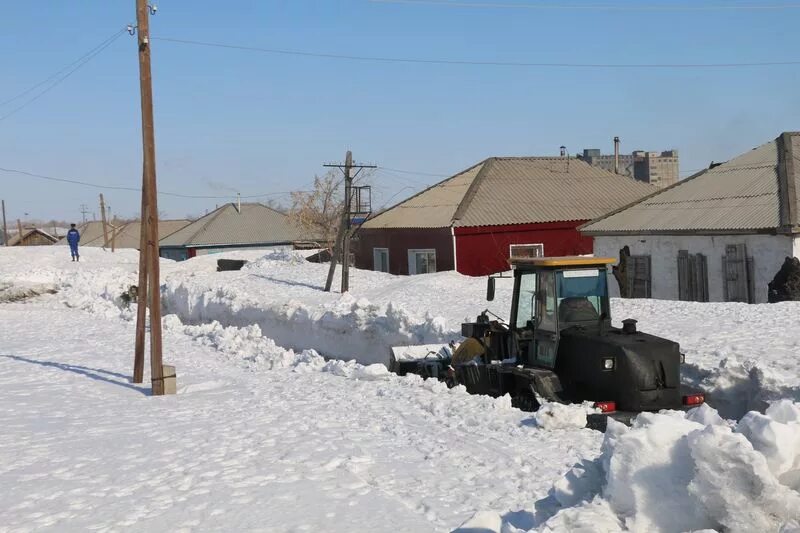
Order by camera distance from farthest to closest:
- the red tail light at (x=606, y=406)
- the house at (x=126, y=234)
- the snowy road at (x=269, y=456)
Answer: the house at (x=126, y=234)
the red tail light at (x=606, y=406)
the snowy road at (x=269, y=456)

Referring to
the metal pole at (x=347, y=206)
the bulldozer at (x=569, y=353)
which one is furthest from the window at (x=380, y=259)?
the bulldozer at (x=569, y=353)

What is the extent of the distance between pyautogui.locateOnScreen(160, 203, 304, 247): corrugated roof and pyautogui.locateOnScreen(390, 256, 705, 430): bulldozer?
54603 millimetres

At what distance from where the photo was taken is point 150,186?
13.9 meters

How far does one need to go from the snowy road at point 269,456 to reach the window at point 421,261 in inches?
842

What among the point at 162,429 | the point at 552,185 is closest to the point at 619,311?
the point at 162,429

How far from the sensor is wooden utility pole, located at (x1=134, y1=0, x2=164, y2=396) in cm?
1379

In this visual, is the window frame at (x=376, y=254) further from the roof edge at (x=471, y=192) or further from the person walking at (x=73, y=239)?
the person walking at (x=73, y=239)

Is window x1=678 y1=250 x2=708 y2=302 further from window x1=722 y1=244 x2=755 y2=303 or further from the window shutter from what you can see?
window x1=722 y1=244 x2=755 y2=303

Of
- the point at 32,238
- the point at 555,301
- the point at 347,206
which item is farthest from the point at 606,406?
the point at 32,238

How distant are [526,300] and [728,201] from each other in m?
15.4

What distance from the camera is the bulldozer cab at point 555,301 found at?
459 inches

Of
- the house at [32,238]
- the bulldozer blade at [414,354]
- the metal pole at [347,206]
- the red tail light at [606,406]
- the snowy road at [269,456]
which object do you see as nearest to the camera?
the snowy road at [269,456]

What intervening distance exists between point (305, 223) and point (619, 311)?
32.2 m

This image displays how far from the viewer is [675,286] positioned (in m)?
25.4
